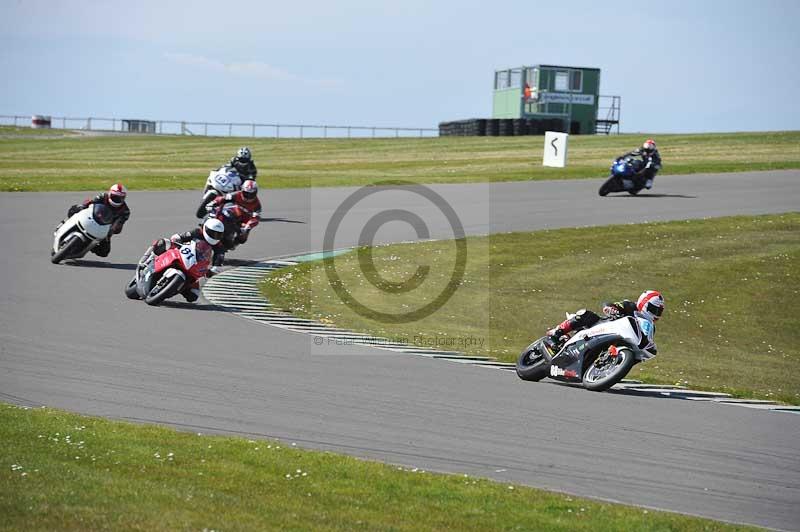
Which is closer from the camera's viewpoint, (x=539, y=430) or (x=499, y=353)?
(x=539, y=430)

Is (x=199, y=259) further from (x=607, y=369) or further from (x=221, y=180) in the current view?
(x=221, y=180)

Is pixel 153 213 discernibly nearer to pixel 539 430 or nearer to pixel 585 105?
pixel 539 430

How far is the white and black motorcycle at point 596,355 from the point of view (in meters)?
12.9

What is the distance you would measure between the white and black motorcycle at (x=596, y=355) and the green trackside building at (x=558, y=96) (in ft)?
193

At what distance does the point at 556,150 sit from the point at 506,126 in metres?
21.8

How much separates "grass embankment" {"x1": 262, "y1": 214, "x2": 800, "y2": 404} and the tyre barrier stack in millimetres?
39170

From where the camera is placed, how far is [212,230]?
57.9 feet

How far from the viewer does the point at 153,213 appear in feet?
96.0

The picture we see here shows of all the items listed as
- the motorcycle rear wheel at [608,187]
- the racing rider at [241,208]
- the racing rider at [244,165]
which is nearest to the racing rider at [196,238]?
the racing rider at [241,208]

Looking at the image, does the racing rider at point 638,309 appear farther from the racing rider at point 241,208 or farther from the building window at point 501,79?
the building window at point 501,79

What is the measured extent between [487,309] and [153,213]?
1243cm

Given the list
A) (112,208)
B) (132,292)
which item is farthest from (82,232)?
(132,292)

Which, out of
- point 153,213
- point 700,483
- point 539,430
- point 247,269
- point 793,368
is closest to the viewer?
point 700,483

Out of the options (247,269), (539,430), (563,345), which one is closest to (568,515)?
(539,430)
